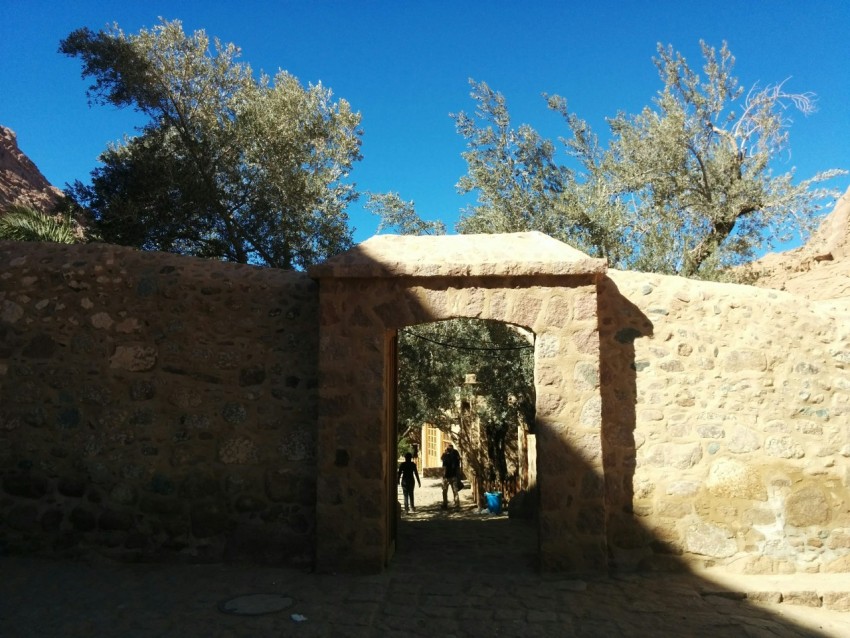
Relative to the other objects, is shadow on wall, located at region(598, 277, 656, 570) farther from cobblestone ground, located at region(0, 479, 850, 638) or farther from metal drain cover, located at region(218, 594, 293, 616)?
metal drain cover, located at region(218, 594, 293, 616)

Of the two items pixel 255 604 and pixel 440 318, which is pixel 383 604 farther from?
pixel 440 318

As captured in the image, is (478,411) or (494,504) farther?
(478,411)

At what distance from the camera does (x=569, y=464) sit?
524 centimetres

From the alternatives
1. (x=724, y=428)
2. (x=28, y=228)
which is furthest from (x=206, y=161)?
(x=724, y=428)

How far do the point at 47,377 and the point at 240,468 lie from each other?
5.86 feet

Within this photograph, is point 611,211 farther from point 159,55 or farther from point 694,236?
point 159,55

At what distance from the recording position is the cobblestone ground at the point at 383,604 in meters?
4.04

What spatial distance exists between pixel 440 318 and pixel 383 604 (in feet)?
7.29

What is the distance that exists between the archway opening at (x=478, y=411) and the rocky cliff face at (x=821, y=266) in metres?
6.27

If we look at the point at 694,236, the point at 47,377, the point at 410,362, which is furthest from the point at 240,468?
the point at 694,236

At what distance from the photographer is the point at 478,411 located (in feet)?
41.7

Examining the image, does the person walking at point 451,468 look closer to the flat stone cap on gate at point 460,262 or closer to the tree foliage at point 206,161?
the tree foliage at point 206,161

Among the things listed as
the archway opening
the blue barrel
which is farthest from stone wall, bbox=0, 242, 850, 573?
the blue barrel

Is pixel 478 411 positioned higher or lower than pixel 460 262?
lower
